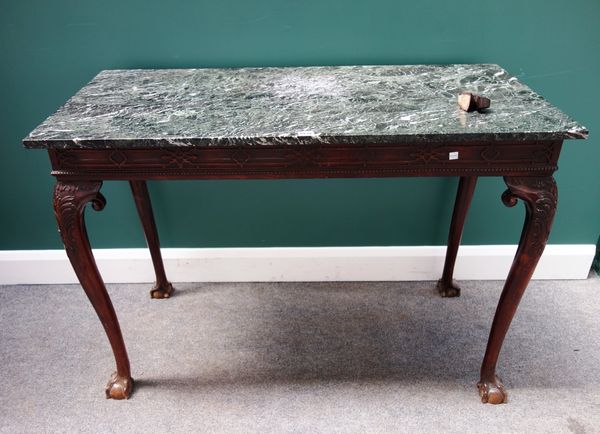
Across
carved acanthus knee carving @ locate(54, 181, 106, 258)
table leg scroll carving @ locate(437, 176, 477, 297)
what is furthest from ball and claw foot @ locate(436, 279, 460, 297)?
carved acanthus knee carving @ locate(54, 181, 106, 258)

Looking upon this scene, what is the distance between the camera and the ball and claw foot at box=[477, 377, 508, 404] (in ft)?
4.97

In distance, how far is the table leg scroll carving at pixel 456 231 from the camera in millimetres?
1692

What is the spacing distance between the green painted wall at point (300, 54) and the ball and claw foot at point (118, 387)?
62 centimetres

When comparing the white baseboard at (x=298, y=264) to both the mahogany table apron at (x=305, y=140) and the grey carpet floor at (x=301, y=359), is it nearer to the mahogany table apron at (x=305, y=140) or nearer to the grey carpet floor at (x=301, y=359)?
the grey carpet floor at (x=301, y=359)

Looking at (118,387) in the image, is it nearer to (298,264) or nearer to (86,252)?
(86,252)

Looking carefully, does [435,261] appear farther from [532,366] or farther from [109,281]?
[109,281]

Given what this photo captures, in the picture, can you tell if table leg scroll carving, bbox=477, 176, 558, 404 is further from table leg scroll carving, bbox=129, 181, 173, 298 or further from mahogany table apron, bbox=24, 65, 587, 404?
table leg scroll carving, bbox=129, 181, 173, 298

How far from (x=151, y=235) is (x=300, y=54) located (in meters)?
0.84

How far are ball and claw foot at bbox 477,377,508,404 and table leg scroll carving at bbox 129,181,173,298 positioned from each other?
3.96 ft

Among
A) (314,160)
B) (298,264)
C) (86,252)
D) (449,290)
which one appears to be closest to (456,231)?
(449,290)

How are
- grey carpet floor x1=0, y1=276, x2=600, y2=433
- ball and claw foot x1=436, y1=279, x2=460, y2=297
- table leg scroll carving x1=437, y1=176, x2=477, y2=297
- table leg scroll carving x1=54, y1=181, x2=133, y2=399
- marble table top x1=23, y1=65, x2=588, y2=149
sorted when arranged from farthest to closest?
ball and claw foot x1=436, y1=279, x2=460, y2=297, table leg scroll carving x1=437, y1=176, x2=477, y2=297, grey carpet floor x1=0, y1=276, x2=600, y2=433, table leg scroll carving x1=54, y1=181, x2=133, y2=399, marble table top x1=23, y1=65, x2=588, y2=149

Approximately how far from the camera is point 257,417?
4.91ft

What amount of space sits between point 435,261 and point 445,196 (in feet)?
0.94

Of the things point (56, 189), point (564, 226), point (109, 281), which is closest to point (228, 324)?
point (109, 281)
